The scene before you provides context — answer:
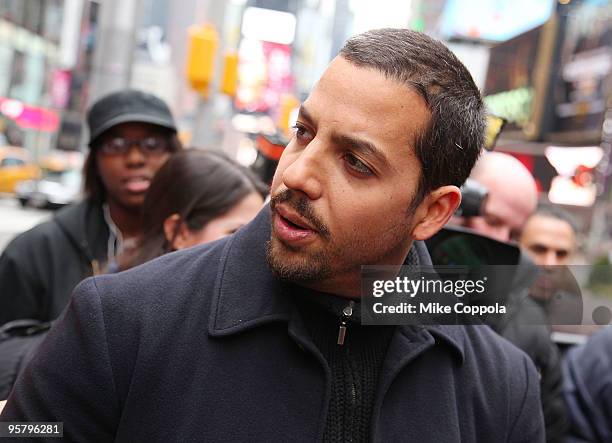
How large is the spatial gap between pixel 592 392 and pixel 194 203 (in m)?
1.76

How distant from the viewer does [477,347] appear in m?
1.91

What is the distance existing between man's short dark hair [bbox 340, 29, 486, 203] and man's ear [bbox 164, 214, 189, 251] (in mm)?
1121

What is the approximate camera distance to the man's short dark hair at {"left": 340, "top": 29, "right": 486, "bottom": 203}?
1.70 meters

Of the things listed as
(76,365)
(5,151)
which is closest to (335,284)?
(76,365)

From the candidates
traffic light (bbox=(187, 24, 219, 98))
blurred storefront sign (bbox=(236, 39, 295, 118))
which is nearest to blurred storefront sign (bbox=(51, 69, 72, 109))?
blurred storefront sign (bbox=(236, 39, 295, 118))

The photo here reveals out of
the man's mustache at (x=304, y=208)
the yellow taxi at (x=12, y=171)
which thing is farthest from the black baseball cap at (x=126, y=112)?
the yellow taxi at (x=12, y=171)

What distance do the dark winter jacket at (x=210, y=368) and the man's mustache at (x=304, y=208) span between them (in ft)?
0.52

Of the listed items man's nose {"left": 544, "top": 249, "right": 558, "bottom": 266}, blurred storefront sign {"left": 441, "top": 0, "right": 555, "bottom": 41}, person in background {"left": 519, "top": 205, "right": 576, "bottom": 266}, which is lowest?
man's nose {"left": 544, "top": 249, "right": 558, "bottom": 266}

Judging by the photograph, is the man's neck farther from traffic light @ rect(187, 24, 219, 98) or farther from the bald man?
traffic light @ rect(187, 24, 219, 98)

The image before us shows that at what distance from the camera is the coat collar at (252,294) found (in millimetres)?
1651

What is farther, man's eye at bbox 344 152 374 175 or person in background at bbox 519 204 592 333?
person in background at bbox 519 204 592 333

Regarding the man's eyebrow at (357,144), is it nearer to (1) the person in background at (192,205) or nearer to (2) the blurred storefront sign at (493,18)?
(1) the person in background at (192,205)

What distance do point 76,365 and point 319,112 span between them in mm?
721

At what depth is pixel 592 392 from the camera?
10.2 feet
